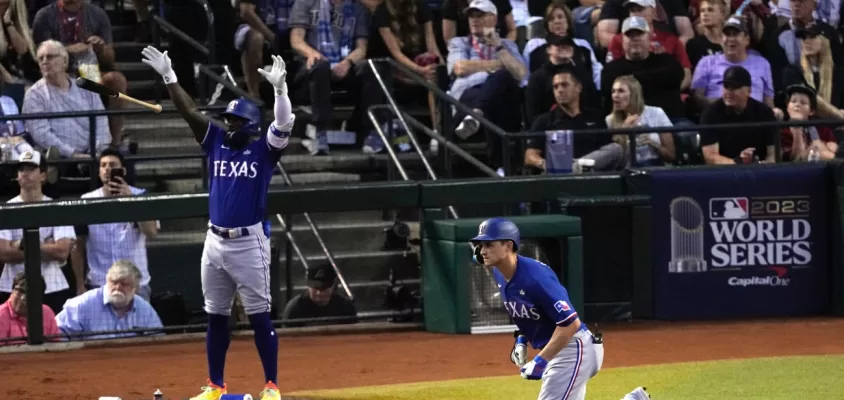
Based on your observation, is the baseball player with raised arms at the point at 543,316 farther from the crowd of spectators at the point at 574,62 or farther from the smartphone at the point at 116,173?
the crowd of spectators at the point at 574,62

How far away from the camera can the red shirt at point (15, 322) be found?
36.4ft

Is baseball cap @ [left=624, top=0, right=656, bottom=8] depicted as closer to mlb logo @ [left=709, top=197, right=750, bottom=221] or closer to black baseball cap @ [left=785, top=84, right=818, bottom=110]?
black baseball cap @ [left=785, top=84, right=818, bottom=110]

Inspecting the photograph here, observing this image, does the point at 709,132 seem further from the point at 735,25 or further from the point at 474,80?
the point at 474,80

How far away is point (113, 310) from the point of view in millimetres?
11195

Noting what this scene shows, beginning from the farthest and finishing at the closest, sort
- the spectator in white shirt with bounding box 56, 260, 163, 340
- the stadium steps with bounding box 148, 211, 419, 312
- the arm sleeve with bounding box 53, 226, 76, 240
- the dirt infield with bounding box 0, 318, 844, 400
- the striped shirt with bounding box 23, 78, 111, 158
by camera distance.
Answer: the stadium steps with bounding box 148, 211, 419, 312
the striped shirt with bounding box 23, 78, 111, 158
the arm sleeve with bounding box 53, 226, 76, 240
the spectator in white shirt with bounding box 56, 260, 163, 340
the dirt infield with bounding box 0, 318, 844, 400

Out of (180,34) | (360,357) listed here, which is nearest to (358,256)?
(360,357)

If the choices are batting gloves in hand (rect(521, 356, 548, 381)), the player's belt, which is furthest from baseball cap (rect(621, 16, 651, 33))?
batting gloves in hand (rect(521, 356, 548, 381))

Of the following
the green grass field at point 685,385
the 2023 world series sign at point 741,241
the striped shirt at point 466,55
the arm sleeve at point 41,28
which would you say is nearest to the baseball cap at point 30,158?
the arm sleeve at point 41,28

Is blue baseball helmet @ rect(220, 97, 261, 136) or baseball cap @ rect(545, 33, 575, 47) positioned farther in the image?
baseball cap @ rect(545, 33, 575, 47)

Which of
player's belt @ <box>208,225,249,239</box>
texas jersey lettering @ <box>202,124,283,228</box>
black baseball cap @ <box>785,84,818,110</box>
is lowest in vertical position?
player's belt @ <box>208,225,249,239</box>

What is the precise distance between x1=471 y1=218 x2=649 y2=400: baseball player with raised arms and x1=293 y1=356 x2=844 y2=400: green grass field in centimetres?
215

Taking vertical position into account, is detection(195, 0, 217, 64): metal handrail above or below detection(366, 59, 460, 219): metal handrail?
above

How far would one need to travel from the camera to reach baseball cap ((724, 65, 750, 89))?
42.1 feet

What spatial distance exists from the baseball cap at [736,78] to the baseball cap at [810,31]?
1.31 m
